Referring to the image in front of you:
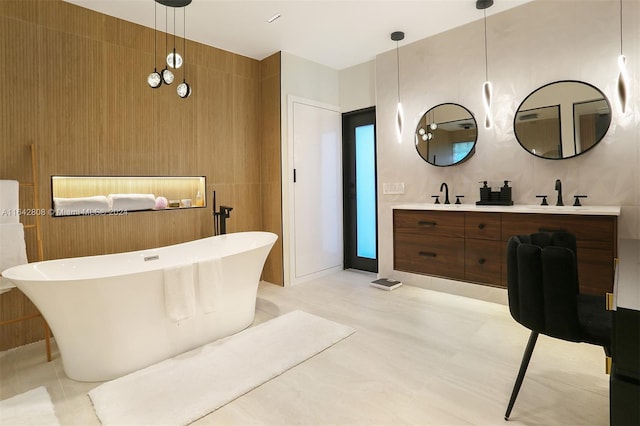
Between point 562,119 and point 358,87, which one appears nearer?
point 562,119

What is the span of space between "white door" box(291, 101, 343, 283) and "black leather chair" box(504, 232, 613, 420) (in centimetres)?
286

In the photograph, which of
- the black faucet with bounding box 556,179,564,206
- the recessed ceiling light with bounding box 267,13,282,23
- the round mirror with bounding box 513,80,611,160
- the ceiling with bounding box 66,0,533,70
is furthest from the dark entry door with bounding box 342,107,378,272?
the black faucet with bounding box 556,179,564,206

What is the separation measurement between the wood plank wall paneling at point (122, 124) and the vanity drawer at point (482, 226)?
2.10 metres

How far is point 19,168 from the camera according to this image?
270 cm

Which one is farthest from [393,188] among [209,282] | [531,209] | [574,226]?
[209,282]

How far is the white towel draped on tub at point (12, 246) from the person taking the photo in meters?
2.48

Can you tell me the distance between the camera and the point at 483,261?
3.24 meters

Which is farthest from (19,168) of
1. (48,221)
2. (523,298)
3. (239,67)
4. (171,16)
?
(523,298)

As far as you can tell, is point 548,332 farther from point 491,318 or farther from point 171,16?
point 171,16

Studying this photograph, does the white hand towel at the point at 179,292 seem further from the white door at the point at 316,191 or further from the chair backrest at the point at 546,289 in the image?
the chair backrest at the point at 546,289

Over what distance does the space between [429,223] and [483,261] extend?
62cm

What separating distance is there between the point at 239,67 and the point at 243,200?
5.19 feet

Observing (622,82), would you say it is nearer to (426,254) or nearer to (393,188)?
(426,254)

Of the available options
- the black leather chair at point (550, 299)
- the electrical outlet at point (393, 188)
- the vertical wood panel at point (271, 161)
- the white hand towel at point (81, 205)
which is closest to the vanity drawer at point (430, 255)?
the electrical outlet at point (393, 188)
